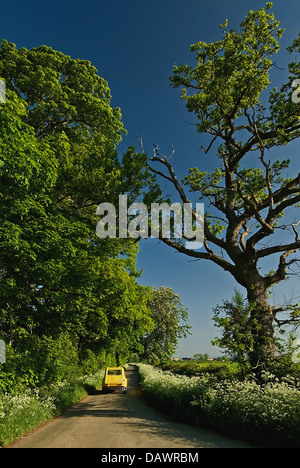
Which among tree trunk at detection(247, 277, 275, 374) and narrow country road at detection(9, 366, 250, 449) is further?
tree trunk at detection(247, 277, 275, 374)

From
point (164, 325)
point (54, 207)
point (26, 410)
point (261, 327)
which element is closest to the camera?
point (26, 410)

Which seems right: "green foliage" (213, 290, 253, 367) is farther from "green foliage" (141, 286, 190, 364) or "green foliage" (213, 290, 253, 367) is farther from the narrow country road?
"green foliage" (141, 286, 190, 364)

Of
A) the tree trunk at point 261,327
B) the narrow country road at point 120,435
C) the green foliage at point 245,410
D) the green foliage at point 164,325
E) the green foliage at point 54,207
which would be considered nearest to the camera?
the green foliage at point 245,410

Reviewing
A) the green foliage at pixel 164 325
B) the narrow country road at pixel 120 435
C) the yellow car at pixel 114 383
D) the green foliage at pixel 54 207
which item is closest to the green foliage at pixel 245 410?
the narrow country road at pixel 120 435

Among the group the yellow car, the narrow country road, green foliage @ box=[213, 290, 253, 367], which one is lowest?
the yellow car

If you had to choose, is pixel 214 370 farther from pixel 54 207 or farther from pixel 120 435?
pixel 54 207

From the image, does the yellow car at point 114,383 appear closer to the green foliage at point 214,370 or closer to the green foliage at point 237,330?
the green foliage at point 214,370

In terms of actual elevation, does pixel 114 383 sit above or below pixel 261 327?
below

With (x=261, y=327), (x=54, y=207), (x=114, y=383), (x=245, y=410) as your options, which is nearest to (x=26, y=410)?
(x=245, y=410)

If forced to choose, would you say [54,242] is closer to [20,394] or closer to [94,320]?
[20,394]

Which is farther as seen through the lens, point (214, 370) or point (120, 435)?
point (214, 370)

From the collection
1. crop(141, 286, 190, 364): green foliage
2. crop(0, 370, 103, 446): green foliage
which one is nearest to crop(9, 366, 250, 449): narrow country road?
crop(0, 370, 103, 446): green foliage
